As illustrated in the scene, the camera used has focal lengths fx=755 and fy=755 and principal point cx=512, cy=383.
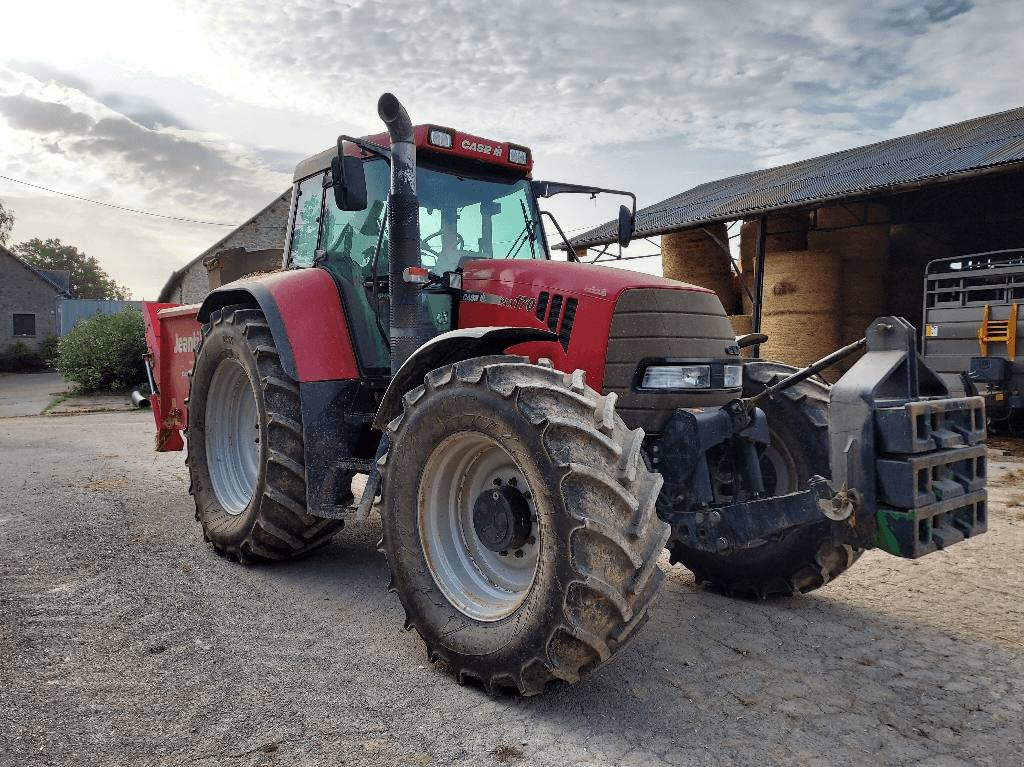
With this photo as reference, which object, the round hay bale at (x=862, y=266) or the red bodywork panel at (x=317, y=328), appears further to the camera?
the round hay bale at (x=862, y=266)

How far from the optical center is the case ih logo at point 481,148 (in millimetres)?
4102

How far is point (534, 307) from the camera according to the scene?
11.6 feet

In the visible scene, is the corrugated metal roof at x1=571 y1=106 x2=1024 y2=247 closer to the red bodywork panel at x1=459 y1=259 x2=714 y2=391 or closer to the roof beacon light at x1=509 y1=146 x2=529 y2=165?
the roof beacon light at x1=509 y1=146 x2=529 y2=165

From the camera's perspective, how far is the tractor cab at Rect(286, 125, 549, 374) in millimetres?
3986

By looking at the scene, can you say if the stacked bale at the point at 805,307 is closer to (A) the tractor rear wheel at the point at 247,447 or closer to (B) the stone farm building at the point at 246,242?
(A) the tractor rear wheel at the point at 247,447

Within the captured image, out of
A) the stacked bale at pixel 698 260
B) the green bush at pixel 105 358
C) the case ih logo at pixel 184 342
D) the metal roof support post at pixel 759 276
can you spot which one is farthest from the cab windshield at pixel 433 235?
the green bush at pixel 105 358

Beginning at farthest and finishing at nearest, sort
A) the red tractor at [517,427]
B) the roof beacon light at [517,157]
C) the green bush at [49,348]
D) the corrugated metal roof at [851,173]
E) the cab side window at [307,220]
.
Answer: the green bush at [49,348]
the corrugated metal roof at [851,173]
the cab side window at [307,220]
the roof beacon light at [517,157]
the red tractor at [517,427]

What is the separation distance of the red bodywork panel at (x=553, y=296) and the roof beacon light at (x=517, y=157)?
73 centimetres

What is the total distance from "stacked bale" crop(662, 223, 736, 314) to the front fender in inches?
444

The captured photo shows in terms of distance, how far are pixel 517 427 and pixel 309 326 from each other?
6.24 ft

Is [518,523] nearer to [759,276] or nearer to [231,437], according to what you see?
[231,437]

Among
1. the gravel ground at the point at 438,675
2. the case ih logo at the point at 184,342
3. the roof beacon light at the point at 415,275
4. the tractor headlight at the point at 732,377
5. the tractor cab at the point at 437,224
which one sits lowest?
the gravel ground at the point at 438,675

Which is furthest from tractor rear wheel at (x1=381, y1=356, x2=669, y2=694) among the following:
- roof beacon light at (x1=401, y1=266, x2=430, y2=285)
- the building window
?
the building window

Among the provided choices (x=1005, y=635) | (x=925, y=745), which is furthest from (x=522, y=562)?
(x=1005, y=635)
